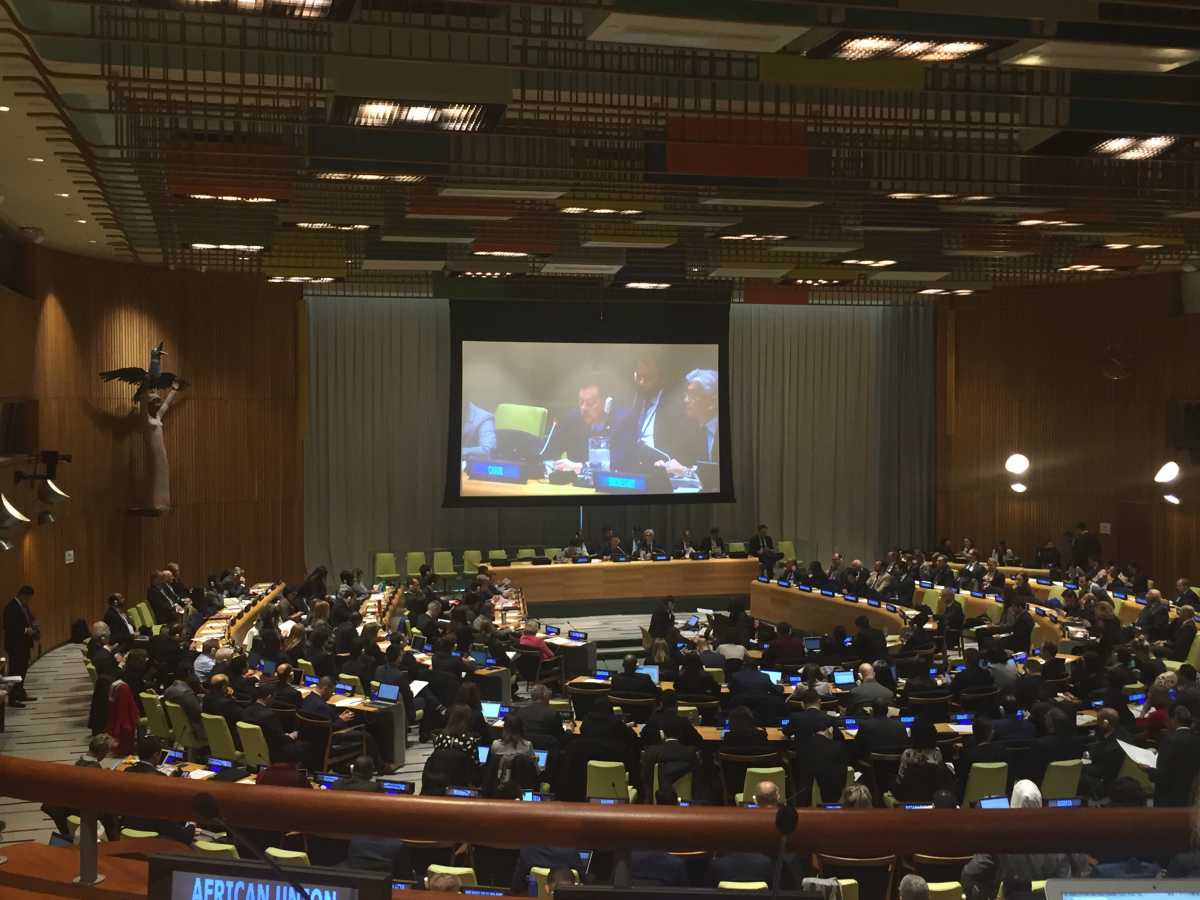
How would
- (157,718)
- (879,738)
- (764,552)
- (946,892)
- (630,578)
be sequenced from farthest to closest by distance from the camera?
(764,552) → (630,578) → (157,718) → (879,738) → (946,892)

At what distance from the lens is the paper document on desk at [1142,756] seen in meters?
9.78

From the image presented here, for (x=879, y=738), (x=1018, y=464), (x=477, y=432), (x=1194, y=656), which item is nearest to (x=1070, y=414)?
(x=1018, y=464)

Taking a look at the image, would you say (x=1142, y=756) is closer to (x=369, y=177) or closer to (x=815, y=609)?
(x=369, y=177)

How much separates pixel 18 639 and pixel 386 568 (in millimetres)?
9955

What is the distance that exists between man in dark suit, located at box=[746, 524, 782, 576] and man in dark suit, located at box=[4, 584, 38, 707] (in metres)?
12.8

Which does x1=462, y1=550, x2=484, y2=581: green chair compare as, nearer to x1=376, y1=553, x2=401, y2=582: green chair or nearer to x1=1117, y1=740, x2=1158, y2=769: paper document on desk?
x1=376, y1=553, x2=401, y2=582: green chair

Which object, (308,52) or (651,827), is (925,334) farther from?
(651,827)

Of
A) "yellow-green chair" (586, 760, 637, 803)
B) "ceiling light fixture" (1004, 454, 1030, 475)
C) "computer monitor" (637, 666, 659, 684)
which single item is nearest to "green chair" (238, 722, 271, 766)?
"yellow-green chair" (586, 760, 637, 803)

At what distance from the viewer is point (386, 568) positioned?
83.4 ft

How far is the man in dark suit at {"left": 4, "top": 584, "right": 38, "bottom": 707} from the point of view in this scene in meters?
15.9

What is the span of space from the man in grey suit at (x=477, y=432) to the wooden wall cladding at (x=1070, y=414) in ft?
31.7

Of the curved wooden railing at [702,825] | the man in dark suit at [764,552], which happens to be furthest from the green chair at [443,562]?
the curved wooden railing at [702,825]

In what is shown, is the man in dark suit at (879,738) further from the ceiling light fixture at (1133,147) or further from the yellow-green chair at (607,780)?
the ceiling light fixture at (1133,147)

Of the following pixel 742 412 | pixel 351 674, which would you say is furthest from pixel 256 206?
pixel 742 412
